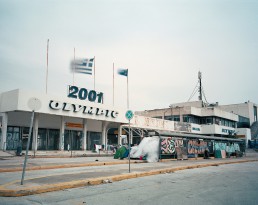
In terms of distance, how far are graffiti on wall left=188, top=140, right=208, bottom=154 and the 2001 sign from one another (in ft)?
46.8

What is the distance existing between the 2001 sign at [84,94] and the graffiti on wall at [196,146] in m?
14.3

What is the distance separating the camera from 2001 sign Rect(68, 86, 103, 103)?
32.0 meters

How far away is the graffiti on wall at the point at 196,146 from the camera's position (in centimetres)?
2618

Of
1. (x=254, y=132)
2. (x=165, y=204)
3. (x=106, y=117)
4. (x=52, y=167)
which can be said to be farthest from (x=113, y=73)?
(x=254, y=132)

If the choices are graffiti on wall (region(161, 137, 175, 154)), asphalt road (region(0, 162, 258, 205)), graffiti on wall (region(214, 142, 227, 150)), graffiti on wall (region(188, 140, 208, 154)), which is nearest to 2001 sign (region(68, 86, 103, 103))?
graffiti on wall (region(161, 137, 175, 154))

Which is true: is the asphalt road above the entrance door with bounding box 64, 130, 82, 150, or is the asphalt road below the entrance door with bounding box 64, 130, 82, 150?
below

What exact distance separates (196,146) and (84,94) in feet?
49.7

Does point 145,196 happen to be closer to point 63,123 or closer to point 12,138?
point 12,138

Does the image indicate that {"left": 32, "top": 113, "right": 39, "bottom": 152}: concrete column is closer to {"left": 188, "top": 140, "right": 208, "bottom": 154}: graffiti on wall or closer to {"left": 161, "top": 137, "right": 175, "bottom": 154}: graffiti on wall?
{"left": 161, "top": 137, "right": 175, "bottom": 154}: graffiti on wall

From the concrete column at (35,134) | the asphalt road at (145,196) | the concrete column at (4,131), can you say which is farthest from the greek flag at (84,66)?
the asphalt road at (145,196)

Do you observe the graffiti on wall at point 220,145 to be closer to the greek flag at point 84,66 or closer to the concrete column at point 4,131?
the greek flag at point 84,66

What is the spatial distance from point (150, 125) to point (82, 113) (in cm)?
1615

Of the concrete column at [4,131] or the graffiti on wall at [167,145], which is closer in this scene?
the graffiti on wall at [167,145]

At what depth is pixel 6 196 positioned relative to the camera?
728cm
